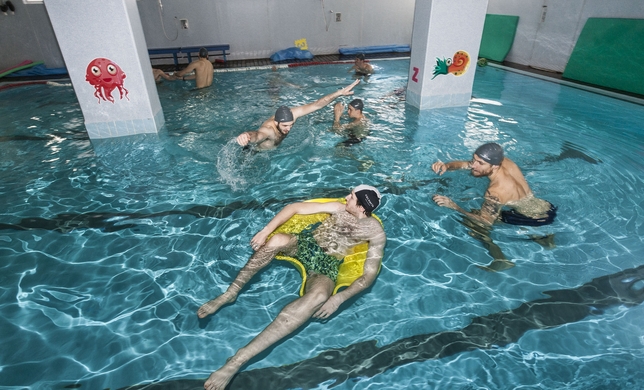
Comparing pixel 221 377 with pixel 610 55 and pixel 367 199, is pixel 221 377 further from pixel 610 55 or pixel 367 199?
pixel 610 55

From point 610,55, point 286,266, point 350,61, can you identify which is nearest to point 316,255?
point 286,266

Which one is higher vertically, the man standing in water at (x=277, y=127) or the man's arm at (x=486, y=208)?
the man standing in water at (x=277, y=127)

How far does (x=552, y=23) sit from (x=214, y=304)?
13148 mm

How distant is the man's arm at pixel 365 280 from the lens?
2742 millimetres

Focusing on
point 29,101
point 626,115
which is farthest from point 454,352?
point 29,101

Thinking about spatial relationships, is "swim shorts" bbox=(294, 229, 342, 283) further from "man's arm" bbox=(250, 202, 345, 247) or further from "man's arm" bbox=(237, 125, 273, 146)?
"man's arm" bbox=(237, 125, 273, 146)

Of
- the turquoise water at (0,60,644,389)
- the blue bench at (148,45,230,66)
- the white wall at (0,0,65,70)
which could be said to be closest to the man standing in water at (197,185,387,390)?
the turquoise water at (0,60,644,389)

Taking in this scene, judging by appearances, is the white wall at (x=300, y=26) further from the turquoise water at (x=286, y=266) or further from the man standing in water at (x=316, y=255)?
the man standing in water at (x=316, y=255)

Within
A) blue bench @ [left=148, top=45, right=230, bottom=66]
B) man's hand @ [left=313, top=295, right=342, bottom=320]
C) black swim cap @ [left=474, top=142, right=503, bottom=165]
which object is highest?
black swim cap @ [left=474, top=142, right=503, bottom=165]

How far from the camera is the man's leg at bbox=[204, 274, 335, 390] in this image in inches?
93.7

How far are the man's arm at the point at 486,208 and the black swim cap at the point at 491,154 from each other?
410mm

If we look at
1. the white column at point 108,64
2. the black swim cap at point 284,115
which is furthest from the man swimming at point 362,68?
the black swim cap at point 284,115

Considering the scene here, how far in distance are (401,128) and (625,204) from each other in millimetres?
3617

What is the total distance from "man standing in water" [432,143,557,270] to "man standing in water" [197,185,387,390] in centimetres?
115
